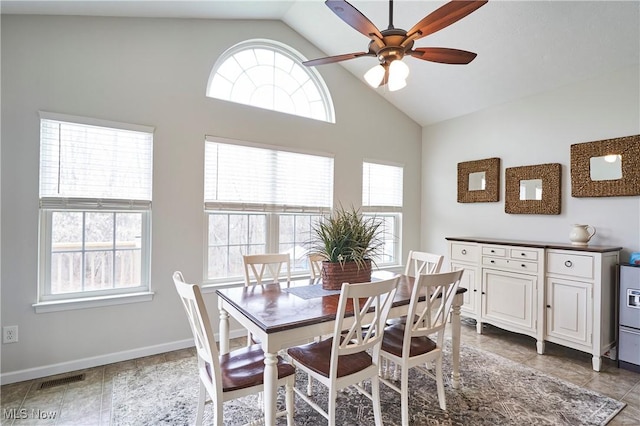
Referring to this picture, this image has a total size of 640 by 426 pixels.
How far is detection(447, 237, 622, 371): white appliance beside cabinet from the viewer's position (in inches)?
116

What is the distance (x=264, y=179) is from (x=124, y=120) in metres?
1.41

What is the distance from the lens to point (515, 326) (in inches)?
136

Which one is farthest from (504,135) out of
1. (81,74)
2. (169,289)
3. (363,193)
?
(81,74)

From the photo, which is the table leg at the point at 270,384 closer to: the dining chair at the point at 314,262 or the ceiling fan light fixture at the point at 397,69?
the dining chair at the point at 314,262

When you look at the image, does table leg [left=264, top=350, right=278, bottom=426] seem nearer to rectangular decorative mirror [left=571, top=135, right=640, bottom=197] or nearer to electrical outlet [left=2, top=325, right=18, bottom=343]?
electrical outlet [left=2, top=325, right=18, bottom=343]

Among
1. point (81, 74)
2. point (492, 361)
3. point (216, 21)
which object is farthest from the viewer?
point (216, 21)

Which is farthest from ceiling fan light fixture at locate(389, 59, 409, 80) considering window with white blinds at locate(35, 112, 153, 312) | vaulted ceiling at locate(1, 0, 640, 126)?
window with white blinds at locate(35, 112, 153, 312)

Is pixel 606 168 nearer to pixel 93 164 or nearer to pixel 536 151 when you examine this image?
pixel 536 151

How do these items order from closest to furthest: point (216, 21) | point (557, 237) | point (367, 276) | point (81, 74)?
point (367, 276) → point (81, 74) → point (216, 21) → point (557, 237)

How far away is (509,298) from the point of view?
3.52 meters

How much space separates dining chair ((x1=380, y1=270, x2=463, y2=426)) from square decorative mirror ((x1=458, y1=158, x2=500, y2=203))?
2.39 m

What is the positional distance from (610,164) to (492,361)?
86.9 inches

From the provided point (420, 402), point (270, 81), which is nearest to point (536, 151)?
point (420, 402)

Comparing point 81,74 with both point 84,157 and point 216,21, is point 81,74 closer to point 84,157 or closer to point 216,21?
point 84,157
